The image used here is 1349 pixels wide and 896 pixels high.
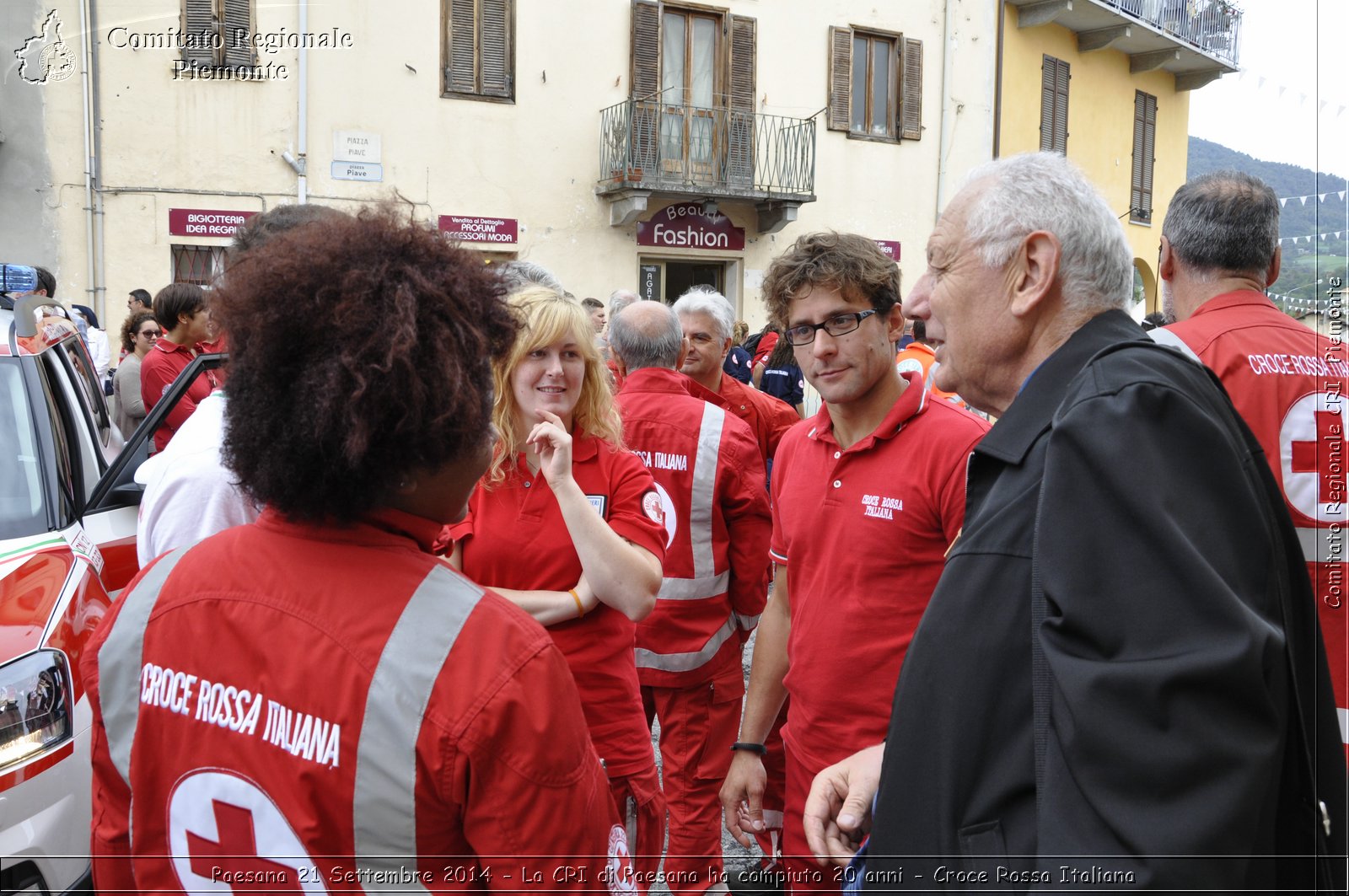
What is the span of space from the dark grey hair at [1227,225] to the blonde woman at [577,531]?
171 centimetres

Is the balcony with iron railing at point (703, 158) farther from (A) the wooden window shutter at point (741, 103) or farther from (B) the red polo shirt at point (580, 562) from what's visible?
(B) the red polo shirt at point (580, 562)

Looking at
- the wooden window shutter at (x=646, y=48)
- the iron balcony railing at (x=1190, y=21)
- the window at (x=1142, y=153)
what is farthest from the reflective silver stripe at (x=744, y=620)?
the window at (x=1142, y=153)

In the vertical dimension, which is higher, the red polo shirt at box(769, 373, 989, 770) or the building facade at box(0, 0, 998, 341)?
the building facade at box(0, 0, 998, 341)

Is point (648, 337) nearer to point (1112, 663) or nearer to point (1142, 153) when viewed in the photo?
point (1112, 663)

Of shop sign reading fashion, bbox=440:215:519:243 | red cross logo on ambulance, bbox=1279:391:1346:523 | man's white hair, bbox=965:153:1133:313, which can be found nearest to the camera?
man's white hair, bbox=965:153:1133:313

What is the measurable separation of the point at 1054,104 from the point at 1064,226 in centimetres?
2068

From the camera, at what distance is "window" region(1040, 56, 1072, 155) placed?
1986 centimetres

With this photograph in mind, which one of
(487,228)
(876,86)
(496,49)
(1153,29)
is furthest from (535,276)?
(1153,29)

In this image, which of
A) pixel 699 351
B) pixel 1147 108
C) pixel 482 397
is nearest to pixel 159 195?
pixel 699 351

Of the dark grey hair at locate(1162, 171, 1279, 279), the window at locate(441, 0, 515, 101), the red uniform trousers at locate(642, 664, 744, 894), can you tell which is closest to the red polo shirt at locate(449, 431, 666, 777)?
the red uniform trousers at locate(642, 664, 744, 894)

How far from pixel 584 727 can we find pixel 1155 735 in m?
0.69

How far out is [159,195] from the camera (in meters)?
13.4

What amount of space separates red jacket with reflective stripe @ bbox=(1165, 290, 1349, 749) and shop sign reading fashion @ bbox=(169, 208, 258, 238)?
43.2 ft

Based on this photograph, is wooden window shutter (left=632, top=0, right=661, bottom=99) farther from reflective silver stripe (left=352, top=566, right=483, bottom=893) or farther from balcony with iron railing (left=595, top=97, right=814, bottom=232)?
reflective silver stripe (left=352, top=566, right=483, bottom=893)
